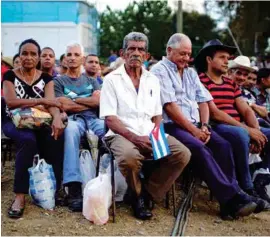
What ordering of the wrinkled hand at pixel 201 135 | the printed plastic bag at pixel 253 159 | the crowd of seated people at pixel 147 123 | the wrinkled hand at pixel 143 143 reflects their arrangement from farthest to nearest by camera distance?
the printed plastic bag at pixel 253 159
the wrinkled hand at pixel 201 135
the crowd of seated people at pixel 147 123
the wrinkled hand at pixel 143 143

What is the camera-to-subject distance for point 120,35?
4028 centimetres

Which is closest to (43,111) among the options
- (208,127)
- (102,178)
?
(102,178)

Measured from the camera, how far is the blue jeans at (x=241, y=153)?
5098 millimetres

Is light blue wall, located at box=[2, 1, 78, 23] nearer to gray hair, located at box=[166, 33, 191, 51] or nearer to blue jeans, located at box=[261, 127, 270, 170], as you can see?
gray hair, located at box=[166, 33, 191, 51]

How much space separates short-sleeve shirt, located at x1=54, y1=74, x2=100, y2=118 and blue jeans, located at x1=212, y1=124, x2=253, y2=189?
4.99ft

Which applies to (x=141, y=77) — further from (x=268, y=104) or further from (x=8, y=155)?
(x=8, y=155)

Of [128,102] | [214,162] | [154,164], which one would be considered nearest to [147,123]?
[128,102]

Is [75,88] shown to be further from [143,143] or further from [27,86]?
[143,143]

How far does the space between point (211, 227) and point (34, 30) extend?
1153 cm

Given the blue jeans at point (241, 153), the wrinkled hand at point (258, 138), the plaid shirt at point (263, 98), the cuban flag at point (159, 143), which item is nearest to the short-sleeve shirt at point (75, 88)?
the cuban flag at point (159, 143)

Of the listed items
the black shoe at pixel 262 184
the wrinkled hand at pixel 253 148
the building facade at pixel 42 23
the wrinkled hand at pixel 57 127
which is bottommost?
the black shoe at pixel 262 184

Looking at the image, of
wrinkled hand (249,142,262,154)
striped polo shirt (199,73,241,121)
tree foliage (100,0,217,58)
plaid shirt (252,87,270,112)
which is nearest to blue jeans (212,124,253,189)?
wrinkled hand (249,142,262,154)

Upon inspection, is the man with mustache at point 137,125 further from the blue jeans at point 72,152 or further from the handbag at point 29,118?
the handbag at point 29,118

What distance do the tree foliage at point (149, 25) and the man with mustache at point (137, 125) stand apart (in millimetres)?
27463
